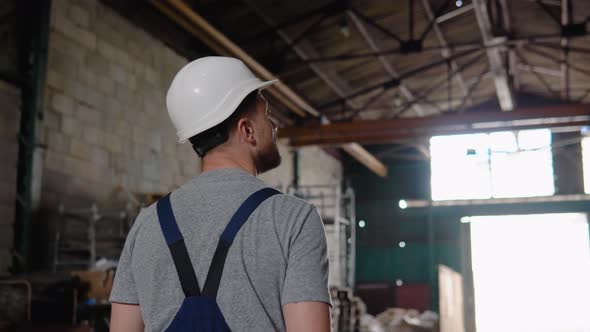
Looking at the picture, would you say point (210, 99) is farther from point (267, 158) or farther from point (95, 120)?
point (95, 120)

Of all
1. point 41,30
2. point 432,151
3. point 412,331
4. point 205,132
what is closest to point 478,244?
point 205,132

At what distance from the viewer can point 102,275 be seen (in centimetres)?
652

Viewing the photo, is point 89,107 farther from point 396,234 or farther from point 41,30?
point 396,234

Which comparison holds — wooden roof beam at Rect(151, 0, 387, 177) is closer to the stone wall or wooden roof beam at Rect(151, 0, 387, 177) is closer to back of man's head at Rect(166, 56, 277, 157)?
the stone wall

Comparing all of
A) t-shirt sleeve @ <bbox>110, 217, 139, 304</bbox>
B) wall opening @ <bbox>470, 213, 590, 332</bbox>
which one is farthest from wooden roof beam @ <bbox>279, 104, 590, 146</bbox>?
t-shirt sleeve @ <bbox>110, 217, 139, 304</bbox>

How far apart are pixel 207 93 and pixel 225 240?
0.38m

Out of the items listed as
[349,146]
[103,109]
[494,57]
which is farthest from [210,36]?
[349,146]

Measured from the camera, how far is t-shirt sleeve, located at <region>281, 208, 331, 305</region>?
1.34 m

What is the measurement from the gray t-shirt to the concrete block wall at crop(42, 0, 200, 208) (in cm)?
670

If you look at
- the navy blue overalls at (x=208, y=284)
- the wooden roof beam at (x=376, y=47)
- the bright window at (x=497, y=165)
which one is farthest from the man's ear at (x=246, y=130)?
the bright window at (x=497, y=165)

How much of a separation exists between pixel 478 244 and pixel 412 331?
9500 mm

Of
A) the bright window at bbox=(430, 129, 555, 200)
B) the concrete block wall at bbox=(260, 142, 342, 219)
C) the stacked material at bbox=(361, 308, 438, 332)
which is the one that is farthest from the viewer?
the bright window at bbox=(430, 129, 555, 200)

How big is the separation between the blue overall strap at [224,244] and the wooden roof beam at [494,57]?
10172mm

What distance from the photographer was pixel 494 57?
12.9 meters
